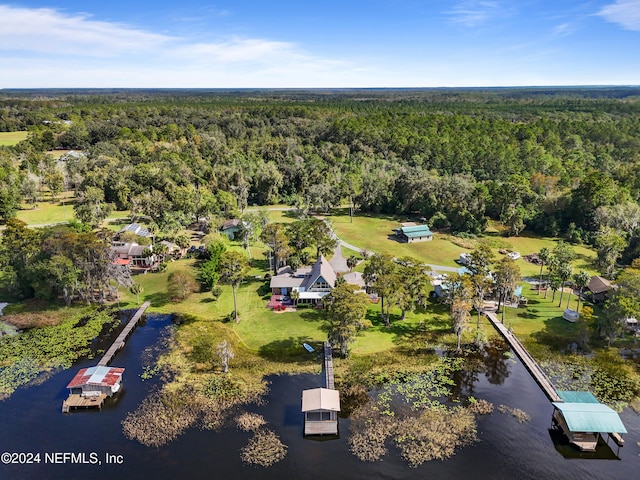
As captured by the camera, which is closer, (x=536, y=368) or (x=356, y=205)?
(x=536, y=368)

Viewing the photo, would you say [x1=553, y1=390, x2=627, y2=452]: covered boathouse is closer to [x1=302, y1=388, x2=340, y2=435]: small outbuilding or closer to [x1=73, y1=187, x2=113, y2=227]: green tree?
[x1=302, y1=388, x2=340, y2=435]: small outbuilding

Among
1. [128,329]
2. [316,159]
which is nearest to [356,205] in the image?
[316,159]

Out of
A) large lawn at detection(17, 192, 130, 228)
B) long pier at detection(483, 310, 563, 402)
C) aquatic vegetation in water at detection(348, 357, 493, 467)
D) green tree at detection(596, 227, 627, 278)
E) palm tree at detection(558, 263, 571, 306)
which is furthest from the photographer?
large lawn at detection(17, 192, 130, 228)

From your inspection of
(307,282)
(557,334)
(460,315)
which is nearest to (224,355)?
(307,282)

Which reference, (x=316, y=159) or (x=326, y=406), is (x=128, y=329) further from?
(x=316, y=159)

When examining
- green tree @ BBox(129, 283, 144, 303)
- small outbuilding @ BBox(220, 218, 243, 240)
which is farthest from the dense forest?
green tree @ BBox(129, 283, 144, 303)

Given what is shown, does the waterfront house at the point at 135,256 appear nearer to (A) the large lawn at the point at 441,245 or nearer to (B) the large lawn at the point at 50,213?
(B) the large lawn at the point at 50,213
